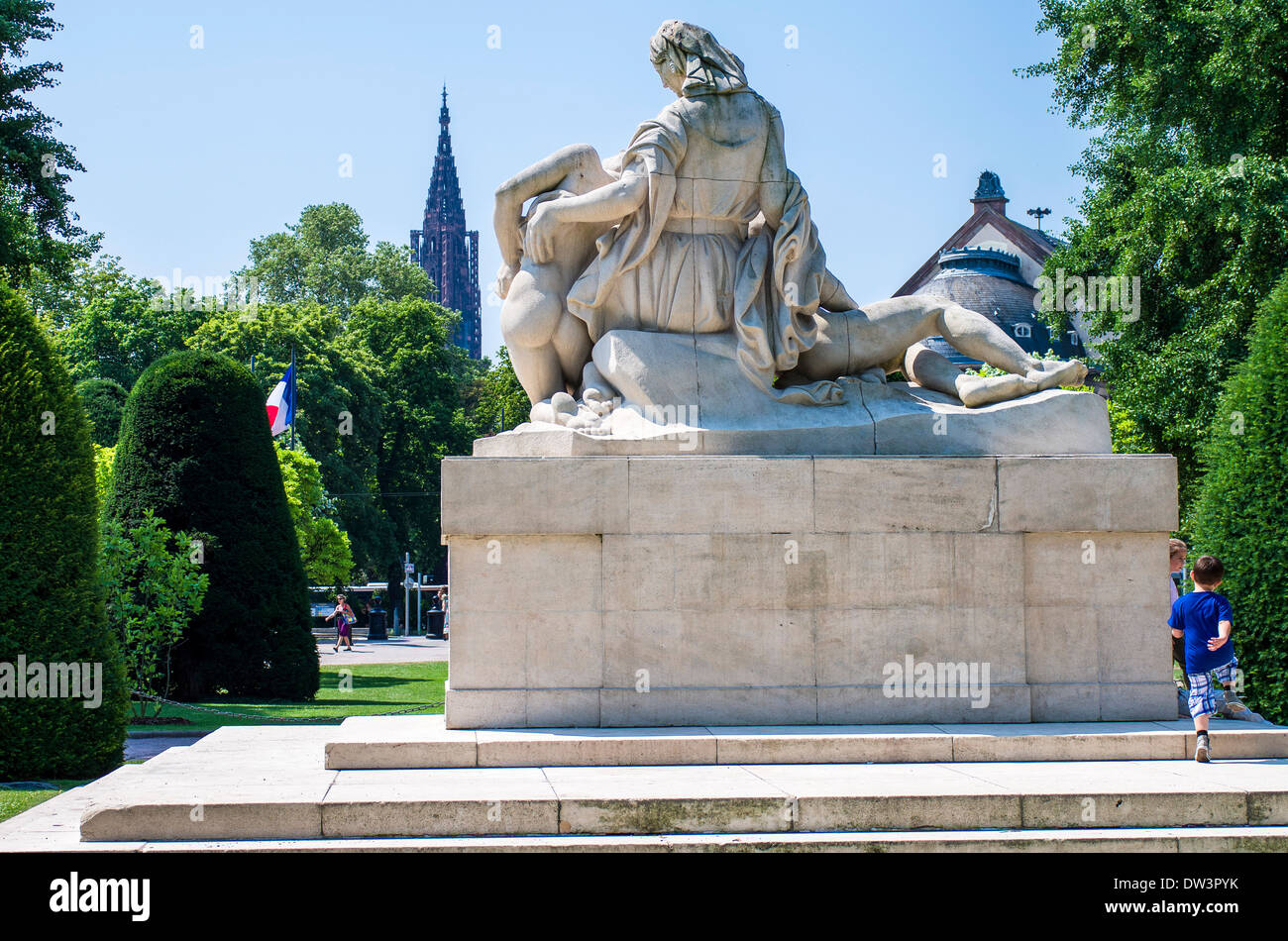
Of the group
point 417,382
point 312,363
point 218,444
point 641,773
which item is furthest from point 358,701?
point 417,382

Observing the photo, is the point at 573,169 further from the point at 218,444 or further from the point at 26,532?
the point at 218,444

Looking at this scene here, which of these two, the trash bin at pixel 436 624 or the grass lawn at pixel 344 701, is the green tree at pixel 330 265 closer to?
the trash bin at pixel 436 624

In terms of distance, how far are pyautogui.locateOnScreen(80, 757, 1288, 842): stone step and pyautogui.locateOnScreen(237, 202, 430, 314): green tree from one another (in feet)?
189

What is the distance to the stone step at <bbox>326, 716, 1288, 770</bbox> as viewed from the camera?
330 inches

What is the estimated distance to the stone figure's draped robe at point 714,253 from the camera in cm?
982

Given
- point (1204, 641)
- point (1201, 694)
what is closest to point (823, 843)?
point (1201, 694)

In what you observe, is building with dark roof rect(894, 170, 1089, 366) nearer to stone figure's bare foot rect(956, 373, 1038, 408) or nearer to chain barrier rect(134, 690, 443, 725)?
chain barrier rect(134, 690, 443, 725)

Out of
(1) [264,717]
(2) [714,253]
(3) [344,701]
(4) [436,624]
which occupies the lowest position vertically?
(4) [436,624]

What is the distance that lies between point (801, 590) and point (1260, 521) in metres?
5.00

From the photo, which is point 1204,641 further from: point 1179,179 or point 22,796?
point 1179,179

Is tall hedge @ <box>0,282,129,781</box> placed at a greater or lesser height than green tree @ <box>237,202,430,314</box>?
lesser

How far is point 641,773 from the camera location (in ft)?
26.2

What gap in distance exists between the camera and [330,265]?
65.0 meters

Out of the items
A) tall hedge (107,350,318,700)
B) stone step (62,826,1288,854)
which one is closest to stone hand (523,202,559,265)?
stone step (62,826,1288,854)
